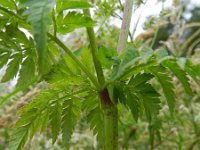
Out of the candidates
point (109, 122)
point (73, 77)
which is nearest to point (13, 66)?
point (73, 77)

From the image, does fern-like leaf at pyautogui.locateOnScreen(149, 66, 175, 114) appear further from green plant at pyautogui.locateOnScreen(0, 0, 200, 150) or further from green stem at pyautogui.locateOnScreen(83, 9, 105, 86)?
green stem at pyautogui.locateOnScreen(83, 9, 105, 86)

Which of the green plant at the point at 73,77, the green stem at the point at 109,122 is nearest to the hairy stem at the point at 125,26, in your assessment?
the green plant at the point at 73,77

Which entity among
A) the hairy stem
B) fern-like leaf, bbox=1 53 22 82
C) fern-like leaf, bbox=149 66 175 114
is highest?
the hairy stem

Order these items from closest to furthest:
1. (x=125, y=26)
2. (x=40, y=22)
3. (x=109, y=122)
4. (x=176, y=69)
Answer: (x=40, y=22), (x=176, y=69), (x=109, y=122), (x=125, y=26)

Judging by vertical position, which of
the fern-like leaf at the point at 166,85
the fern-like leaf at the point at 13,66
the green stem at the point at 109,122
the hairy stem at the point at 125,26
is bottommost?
the green stem at the point at 109,122

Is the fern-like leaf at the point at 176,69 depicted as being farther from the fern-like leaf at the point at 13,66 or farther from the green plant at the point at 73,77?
the fern-like leaf at the point at 13,66

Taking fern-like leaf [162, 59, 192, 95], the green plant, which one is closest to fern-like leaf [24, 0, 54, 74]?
the green plant

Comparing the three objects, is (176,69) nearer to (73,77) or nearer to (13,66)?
(73,77)

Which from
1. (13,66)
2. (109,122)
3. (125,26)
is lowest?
(109,122)

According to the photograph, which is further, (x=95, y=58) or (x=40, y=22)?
(x=95, y=58)
